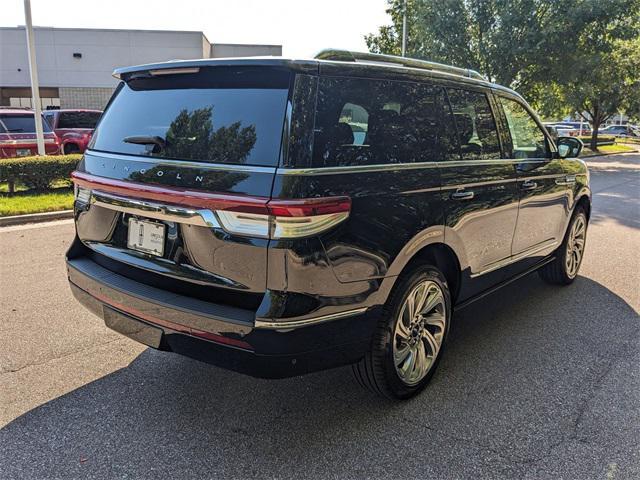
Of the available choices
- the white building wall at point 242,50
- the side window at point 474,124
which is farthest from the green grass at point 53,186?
the white building wall at point 242,50

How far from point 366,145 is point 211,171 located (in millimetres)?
806

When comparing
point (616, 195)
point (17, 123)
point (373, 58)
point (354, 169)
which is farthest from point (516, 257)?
point (17, 123)

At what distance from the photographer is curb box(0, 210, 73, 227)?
25.6 ft

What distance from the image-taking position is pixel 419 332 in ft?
9.97

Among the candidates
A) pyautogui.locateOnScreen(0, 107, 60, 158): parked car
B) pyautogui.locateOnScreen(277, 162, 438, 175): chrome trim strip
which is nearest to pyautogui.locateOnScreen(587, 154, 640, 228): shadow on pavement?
pyautogui.locateOnScreen(277, 162, 438, 175): chrome trim strip

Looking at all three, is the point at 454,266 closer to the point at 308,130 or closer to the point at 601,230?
the point at 308,130

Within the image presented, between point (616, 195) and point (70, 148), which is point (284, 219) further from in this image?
point (70, 148)

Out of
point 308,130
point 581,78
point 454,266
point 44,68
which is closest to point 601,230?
point 454,266

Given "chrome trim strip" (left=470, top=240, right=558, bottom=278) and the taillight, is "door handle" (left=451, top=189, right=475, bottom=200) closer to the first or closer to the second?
"chrome trim strip" (left=470, top=240, right=558, bottom=278)

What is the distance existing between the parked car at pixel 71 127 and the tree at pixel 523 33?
1213cm

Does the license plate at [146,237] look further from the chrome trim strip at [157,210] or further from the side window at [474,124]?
the side window at [474,124]

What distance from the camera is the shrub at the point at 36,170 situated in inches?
372

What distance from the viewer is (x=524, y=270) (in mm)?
4297

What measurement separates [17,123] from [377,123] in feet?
47.6
